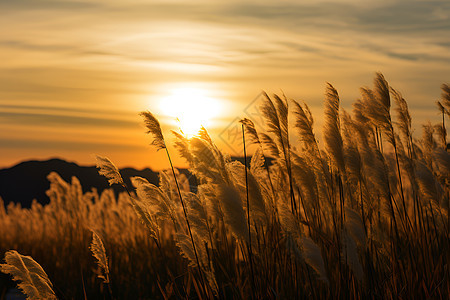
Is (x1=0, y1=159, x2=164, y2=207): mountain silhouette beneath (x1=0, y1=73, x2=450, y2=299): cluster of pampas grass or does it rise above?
above

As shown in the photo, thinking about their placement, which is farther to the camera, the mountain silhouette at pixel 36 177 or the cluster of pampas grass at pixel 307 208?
the mountain silhouette at pixel 36 177

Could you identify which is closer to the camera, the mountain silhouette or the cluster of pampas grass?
the cluster of pampas grass

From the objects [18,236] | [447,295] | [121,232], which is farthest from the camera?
[18,236]

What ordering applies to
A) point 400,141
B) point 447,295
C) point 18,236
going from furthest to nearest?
1. point 18,236
2. point 400,141
3. point 447,295

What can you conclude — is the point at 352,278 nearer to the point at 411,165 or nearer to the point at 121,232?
the point at 411,165

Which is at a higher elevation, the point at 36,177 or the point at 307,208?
the point at 36,177

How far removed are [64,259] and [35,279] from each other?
16.3 feet

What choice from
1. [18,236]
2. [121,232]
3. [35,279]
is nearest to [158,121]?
[35,279]

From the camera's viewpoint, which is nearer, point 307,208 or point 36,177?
point 307,208

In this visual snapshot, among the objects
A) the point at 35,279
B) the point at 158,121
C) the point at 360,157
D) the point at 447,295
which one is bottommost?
the point at 447,295

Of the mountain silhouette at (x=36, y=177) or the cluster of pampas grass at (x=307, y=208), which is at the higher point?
the mountain silhouette at (x=36, y=177)

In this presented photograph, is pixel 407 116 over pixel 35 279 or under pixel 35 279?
over

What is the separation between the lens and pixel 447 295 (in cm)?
300

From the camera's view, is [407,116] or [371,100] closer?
[371,100]
